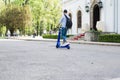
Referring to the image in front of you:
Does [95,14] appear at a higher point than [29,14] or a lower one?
lower

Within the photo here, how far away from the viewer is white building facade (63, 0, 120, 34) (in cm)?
3369

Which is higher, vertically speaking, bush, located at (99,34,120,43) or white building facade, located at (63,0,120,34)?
white building facade, located at (63,0,120,34)

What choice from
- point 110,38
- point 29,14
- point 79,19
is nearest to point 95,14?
point 79,19

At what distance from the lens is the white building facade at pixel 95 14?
33.7 meters

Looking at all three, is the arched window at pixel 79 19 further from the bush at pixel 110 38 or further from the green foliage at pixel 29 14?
the green foliage at pixel 29 14

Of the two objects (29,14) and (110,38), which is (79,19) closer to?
(110,38)

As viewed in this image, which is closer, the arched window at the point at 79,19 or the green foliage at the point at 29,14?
the arched window at the point at 79,19

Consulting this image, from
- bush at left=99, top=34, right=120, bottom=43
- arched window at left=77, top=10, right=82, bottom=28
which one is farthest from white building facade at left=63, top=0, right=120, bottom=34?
bush at left=99, top=34, right=120, bottom=43

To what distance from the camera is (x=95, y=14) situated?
130ft

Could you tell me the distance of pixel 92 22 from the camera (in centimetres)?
3984

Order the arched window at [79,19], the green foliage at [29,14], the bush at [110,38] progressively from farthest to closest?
the green foliage at [29,14]
the arched window at [79,19]
the bush at [110,38]

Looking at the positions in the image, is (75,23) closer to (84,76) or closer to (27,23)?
(27,23)

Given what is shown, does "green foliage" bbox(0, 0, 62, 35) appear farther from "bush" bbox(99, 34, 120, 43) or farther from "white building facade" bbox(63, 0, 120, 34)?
"bush" bbox(99, 34, 120, 43)

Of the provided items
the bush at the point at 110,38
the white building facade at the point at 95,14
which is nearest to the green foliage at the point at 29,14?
the white building facade at the point at 95,14
